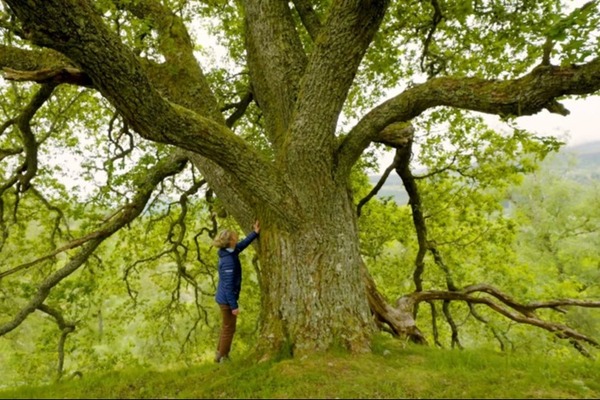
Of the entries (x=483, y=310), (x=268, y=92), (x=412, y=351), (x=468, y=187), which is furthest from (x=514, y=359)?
(x=483, y=310)

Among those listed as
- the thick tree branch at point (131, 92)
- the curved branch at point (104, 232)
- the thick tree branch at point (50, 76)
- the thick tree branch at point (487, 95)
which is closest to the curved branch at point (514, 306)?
the thick tree branch at point (487, 95)

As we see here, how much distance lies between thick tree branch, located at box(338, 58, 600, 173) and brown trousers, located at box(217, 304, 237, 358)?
291 cm

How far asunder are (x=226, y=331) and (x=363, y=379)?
2735mm

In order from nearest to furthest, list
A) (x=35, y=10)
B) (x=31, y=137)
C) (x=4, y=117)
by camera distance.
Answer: (x=35, y=10), (x=31, y=137), (x=4, y=117)

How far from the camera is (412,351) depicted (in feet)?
17.9

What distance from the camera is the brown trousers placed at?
6270 millimetres

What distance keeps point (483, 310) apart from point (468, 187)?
5641 millimetres

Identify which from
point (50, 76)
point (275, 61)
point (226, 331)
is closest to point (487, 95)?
point (275, 61)

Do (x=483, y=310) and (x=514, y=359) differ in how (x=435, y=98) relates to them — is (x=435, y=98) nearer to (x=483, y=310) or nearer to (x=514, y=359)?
(x=514, y=359)

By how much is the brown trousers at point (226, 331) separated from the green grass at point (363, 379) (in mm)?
992

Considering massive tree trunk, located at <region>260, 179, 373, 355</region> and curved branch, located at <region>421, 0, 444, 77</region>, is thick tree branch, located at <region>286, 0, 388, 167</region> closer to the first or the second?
massive tree trunk, located at <region>260, 179, 373, 355</region>

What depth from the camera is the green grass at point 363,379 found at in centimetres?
400

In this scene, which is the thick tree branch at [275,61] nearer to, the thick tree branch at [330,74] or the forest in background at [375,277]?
the thick tree branch at [330,74]

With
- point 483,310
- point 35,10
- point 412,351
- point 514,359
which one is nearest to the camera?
point 35,10
